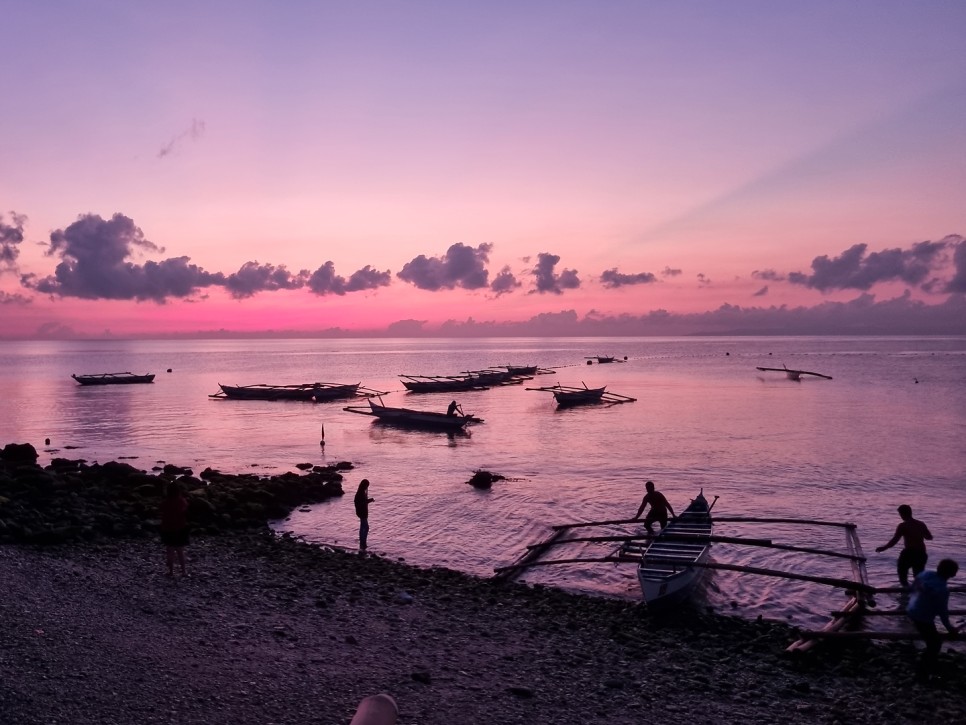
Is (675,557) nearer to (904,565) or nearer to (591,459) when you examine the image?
(904,565)

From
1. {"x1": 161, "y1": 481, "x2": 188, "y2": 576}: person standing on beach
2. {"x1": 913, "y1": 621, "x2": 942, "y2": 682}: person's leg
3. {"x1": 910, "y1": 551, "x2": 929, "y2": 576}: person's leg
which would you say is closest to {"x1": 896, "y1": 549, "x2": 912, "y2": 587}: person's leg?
{"x1": 910, "y1": 551, "x2": 929, "y2": 576}: person's leg

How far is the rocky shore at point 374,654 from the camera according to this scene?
29.9ft

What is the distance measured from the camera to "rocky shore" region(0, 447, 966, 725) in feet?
29.9

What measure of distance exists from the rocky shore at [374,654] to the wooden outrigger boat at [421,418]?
108 feet

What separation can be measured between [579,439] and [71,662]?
38.2 m

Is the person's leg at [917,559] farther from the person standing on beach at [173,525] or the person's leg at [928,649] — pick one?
the person standing on beach at [173,525]

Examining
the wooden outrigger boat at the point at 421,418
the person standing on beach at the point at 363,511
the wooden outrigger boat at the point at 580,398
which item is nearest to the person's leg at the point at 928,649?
the person standing on beach at the point at 363,511

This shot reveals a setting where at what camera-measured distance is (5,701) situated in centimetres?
818

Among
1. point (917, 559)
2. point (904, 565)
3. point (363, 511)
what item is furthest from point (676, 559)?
point (363, 511)

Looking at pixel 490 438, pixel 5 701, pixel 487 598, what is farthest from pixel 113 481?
pixel 490 438

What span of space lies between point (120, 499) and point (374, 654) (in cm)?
1511

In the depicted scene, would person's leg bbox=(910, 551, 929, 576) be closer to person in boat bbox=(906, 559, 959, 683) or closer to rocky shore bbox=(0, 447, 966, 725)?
rocky shore bbox=(0, 447, 966, 725)

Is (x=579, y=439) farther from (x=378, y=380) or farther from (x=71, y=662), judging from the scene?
(x=378, y=380)

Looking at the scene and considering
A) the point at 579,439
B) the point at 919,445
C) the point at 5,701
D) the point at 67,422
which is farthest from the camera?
the point at 67,422
